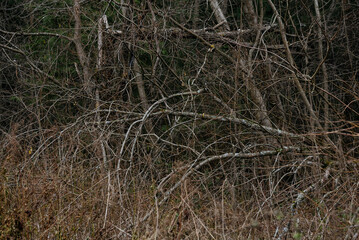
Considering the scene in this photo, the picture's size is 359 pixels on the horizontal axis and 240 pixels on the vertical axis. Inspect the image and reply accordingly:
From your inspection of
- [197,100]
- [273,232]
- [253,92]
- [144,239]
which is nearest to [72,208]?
[144,239]

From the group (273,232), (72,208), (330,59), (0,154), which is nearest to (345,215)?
(273,232)

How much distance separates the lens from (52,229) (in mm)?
4258

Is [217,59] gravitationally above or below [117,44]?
below

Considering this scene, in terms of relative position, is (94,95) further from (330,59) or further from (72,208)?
(330,59)

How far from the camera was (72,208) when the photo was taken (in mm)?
4594

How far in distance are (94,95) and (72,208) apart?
140 inches

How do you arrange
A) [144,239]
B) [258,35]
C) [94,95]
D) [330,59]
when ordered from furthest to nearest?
[330,59] → [94,95] → [258,35] → [144,239]

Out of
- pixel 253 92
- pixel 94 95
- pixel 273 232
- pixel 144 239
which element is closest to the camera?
pixel 144 239

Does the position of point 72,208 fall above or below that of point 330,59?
above

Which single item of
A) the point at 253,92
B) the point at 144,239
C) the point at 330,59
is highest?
the point at 144,239

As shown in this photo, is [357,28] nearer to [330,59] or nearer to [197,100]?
[330,59]

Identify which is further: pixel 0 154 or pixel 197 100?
pixel 197 100

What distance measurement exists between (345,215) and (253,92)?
114 inches

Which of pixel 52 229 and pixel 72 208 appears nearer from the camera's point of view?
pixel 52 229
